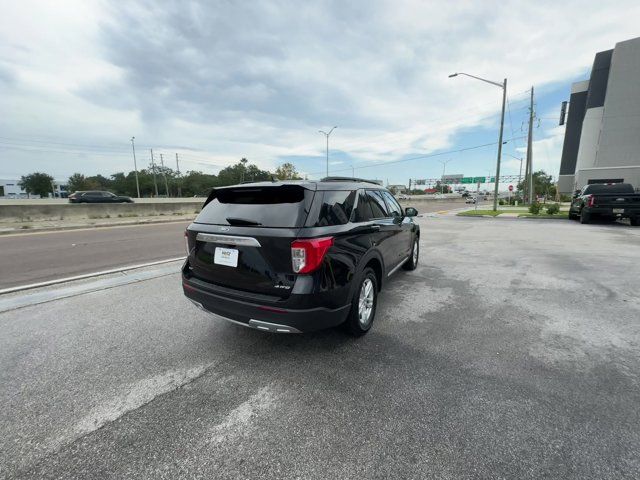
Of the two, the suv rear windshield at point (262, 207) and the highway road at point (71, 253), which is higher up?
the suv rear windshield at point (262, 207)

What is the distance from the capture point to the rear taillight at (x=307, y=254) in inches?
101

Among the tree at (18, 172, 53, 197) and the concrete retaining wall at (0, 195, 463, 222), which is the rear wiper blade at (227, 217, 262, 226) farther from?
the tree at (18, 172, 53, 197)

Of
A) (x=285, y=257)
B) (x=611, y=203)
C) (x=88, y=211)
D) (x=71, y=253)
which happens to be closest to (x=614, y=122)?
(x=611, y=203)

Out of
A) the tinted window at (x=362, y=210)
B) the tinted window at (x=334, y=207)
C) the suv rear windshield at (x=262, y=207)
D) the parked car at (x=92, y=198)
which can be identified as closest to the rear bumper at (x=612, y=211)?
the tinted window at (x=362, y=210)

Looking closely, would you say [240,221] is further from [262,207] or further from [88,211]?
[88,211]

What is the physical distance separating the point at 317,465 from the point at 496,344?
230cm

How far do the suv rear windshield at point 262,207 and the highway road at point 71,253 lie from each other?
15.2ft

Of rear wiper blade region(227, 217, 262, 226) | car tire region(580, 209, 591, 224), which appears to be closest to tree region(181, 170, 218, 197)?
car tire region(580, 209, 591, 224)

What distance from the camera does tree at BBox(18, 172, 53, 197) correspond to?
85250 mm

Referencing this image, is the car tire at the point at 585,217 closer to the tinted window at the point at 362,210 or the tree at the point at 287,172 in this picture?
the tinted window at the point at 362,210

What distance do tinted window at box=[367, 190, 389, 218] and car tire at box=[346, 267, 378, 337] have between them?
33.2 inches

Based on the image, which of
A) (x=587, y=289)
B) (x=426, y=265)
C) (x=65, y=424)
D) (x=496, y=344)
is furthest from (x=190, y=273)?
(x=587, y=289)

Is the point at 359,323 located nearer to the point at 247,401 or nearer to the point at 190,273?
the point at 247,401

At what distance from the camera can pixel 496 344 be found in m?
3.17
